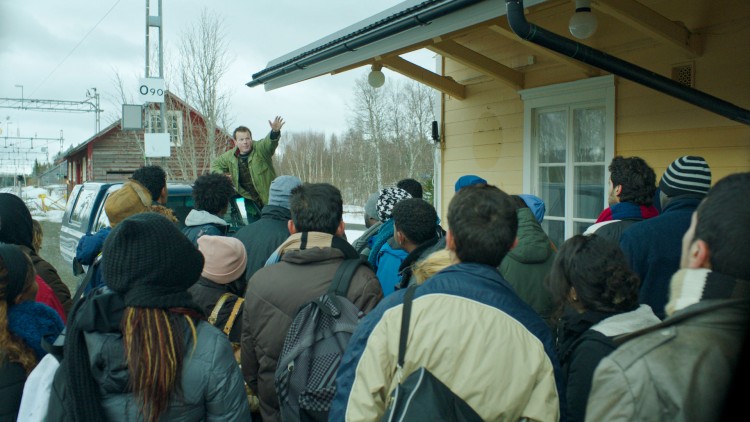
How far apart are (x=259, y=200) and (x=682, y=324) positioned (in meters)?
6.19

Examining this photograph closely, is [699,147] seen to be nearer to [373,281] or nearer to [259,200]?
[373,281]

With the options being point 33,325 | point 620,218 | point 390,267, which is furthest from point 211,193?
point 620,218

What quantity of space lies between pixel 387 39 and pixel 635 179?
8.99ft

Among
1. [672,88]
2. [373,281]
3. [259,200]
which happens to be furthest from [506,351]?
[259,200]

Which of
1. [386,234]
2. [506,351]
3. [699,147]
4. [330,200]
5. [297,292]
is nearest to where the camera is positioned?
[506,351]

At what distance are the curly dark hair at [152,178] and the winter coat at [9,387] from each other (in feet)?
8.77

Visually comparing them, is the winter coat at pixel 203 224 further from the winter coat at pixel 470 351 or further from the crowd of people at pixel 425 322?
the winter coat at pixel 470 351

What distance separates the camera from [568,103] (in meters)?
6.59

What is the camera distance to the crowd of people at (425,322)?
144 cm

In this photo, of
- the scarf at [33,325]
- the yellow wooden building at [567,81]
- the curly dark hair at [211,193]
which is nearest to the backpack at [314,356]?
the scarf at [33,325]

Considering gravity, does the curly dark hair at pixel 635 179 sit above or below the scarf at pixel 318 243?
above

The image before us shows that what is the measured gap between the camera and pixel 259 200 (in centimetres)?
724

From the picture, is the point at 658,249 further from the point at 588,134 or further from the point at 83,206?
the point at 83,206

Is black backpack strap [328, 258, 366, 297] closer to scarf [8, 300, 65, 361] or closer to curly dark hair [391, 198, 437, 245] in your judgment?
curly dark hair [391, 198, 437, 245]
